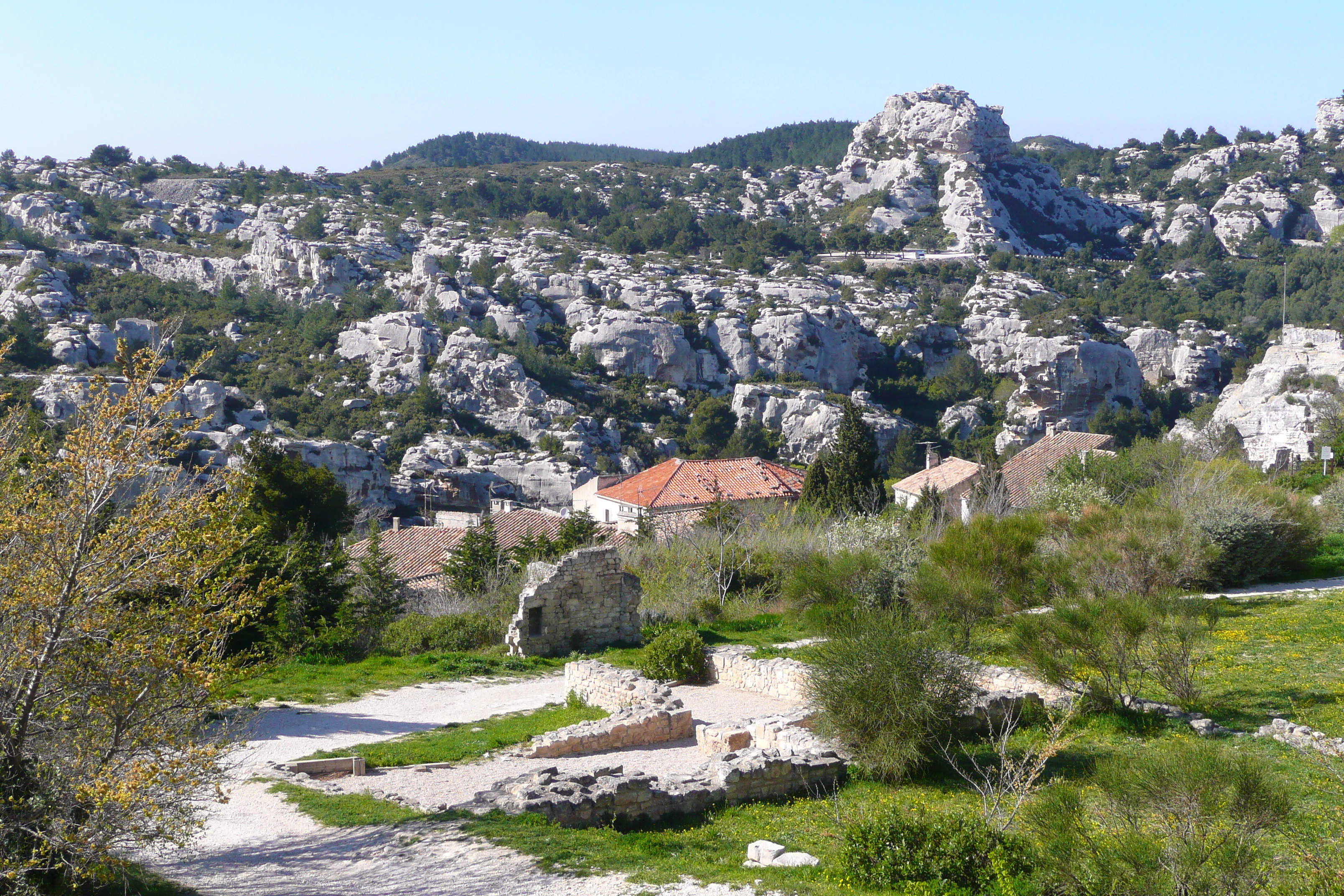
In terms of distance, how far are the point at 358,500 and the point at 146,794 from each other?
45.3 meters

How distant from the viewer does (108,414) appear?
642cm

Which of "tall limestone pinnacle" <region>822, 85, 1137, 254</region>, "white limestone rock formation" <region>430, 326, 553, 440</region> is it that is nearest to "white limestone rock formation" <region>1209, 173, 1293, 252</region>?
"tall limestone pinnacle" <region>822, 85, 1137, 254</region>

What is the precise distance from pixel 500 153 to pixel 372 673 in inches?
6500

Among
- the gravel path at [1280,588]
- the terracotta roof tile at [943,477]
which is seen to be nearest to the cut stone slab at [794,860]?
the gravel path at [1280,588]

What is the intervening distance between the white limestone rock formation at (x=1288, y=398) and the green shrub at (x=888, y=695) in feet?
171

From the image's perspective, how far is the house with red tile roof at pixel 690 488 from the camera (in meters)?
44.0

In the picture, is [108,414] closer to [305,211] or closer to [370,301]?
[370,301]

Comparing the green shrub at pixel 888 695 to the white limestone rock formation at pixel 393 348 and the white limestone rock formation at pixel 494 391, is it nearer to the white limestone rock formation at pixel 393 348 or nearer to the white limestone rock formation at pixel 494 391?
the white limestone rock formation at pixel 494 391

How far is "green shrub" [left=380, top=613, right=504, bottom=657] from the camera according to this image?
19422 millimetres

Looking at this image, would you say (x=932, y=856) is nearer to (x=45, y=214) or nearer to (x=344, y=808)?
(x=344, y=808)

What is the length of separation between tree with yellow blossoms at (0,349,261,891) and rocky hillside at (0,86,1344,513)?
144 ft

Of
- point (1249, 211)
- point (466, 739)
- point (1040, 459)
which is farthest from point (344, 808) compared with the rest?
point (1249, 211)

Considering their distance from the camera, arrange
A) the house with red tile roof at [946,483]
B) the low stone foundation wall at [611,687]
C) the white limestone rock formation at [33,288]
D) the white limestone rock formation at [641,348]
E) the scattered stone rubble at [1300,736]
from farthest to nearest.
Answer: the white limestone rock formation at [641,348]
the white limestone rock formation at [33,288]
the house with red tile roof at [946,483]
the low stone foundation wall at [611,687]
the scattered stone rubble at [1300,736]

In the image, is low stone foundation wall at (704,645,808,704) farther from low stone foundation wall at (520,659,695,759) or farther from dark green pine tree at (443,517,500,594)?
dark green pine tree at (443,517,500,594)
